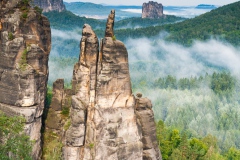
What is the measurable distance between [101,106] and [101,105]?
0.37ft

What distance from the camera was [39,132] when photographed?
3959 cm

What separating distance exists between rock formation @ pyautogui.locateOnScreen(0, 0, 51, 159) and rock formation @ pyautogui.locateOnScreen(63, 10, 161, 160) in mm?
3971

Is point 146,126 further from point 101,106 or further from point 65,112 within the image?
point 65,112

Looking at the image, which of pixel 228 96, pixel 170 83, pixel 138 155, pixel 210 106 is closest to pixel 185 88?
pixel 170 83

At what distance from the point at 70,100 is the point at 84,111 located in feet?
13.8

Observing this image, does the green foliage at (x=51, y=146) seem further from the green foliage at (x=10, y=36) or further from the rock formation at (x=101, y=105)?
the green foliage at (x=10, y=36)

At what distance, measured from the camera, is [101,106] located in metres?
38.1

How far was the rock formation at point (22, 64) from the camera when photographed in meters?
36.8

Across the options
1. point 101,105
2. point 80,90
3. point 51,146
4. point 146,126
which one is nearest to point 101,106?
point 101,105

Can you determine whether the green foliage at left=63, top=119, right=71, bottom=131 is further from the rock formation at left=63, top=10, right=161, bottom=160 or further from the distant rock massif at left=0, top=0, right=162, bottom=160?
the rock formation at left=63, top=10, right=161, bottom=160

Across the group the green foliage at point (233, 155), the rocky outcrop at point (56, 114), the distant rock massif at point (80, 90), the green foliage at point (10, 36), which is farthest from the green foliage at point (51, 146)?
the green foliage at point (233, 155)

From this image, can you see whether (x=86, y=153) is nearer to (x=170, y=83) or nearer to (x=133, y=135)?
(x=133, y=135)

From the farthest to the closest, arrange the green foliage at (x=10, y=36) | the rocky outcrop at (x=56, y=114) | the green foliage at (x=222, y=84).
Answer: the green foliage at (x=222, y=84) → the rocky outcrop at (x=56, y=114) → the green foliage at (x=10, y=36)

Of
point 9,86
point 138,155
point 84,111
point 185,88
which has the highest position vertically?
point 9,86
